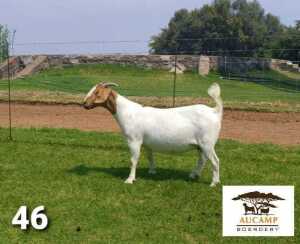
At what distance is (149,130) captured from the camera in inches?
380

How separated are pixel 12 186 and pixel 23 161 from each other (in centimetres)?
188

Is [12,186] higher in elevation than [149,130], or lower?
lower

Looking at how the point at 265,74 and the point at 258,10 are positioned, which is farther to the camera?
the point at 258,10

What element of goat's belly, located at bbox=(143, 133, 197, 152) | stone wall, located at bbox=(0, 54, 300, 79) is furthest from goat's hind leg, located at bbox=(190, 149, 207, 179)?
stone wall, located at bbox=(0, 54, 300, 79)

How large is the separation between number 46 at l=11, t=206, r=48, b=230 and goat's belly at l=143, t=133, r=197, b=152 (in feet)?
8.16

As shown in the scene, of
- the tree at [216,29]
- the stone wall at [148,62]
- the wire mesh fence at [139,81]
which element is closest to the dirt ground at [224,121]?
the wire mesh fence at [139,81]

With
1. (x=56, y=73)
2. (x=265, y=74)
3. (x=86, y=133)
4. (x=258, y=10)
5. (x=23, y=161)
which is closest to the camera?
(x=23, y=161)

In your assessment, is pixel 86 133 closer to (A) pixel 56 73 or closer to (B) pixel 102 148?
(B) pixel 102 148

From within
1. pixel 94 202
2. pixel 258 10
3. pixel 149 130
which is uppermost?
pixel 258 10

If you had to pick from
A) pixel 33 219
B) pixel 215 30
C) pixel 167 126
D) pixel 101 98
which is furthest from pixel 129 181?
pixel 215 30

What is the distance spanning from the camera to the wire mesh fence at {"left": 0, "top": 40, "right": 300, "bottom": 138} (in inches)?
845

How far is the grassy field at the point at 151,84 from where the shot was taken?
86.3 feet

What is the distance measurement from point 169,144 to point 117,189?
3.87 feet

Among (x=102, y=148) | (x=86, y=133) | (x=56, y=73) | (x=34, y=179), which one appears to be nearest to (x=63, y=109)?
(x=86, y=133)
